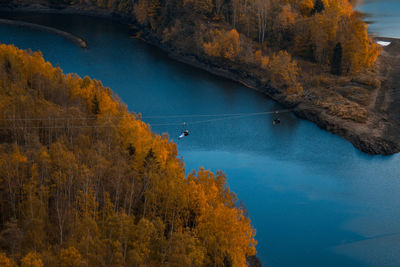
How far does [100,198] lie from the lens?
2180 cm

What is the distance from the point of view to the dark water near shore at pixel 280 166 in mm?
28016

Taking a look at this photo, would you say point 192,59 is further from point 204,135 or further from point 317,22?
point 204,135

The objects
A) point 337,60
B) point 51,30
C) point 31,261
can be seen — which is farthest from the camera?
point 51,30

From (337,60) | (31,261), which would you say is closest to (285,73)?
(337,60)

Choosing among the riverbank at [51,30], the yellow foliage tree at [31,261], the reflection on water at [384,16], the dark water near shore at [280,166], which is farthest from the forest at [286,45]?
the yellow foliage tree at [31,261]

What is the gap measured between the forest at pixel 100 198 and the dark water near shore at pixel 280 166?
23.0ft

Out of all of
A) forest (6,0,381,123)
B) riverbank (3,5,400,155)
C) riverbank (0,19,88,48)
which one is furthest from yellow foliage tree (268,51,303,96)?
riverbank (0,19,88,48)

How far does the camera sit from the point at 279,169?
35656 mm

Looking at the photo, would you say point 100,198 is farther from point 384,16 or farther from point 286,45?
point 384,16

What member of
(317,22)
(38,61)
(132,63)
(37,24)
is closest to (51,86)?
(38,61)

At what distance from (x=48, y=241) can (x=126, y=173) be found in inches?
271

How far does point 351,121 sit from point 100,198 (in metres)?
Result: 30.1

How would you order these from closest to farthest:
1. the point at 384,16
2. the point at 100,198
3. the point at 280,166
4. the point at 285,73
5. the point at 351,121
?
the point at 100,198
the point at 280,166
the point at 351,121
the point at 285,73
the point at 384,16

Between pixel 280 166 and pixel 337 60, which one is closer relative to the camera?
pixel 280 166
